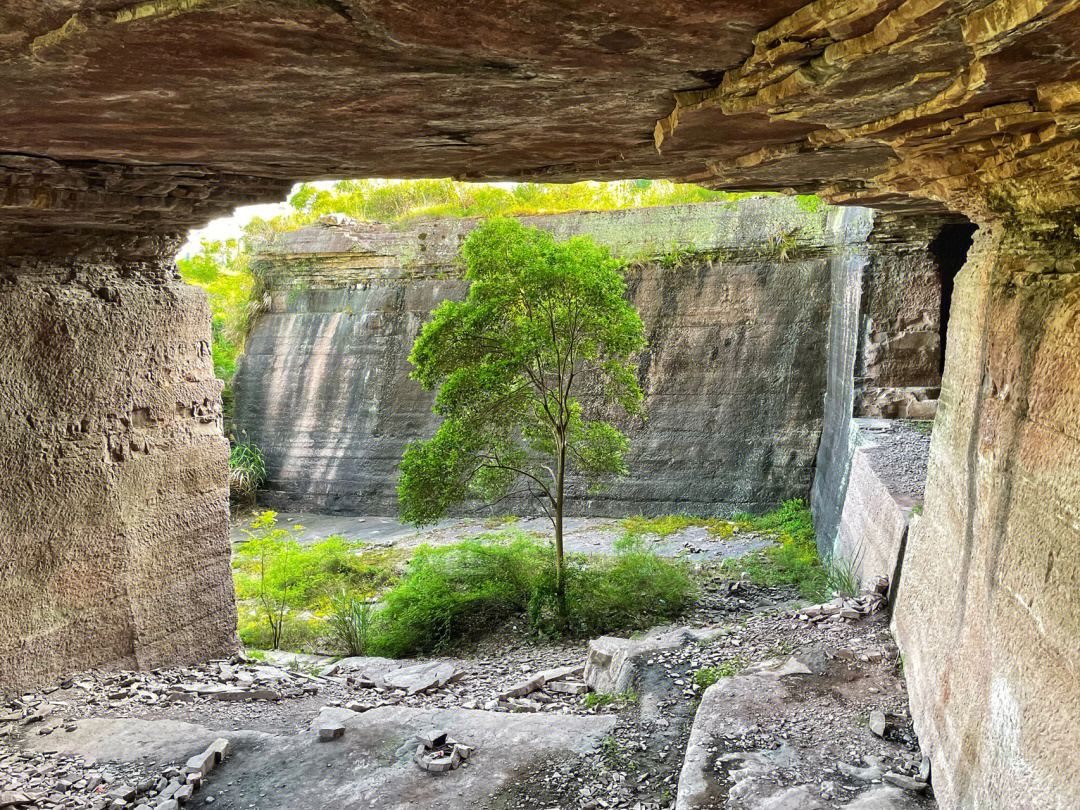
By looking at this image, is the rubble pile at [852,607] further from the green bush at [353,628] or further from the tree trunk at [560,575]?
the green bush at [353,628]

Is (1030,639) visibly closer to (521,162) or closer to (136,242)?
(521,162)

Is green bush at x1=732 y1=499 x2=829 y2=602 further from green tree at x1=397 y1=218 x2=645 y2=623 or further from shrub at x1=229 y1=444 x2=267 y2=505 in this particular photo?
shrub at x1=229 y1=444 x2=267 y2=505

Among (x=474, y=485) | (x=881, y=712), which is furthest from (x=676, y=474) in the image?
(x=881, y=712)

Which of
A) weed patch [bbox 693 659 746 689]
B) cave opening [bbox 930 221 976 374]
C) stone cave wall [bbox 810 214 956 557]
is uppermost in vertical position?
cave opening [bbox 930 221 976 374]

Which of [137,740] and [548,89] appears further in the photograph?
[137,740]

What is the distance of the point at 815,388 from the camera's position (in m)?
9.80

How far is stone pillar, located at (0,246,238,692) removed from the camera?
4574mm

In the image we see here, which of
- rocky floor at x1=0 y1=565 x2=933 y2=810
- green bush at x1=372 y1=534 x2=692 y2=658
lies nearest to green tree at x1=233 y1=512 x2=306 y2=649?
green bush at x1=372 y1=534 x2=692 y2=658

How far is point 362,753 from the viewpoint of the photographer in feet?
13.6

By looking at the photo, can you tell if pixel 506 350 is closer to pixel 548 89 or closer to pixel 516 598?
pixel 516 598

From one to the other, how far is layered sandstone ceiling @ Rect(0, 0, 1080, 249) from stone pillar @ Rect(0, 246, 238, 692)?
4.47 feet

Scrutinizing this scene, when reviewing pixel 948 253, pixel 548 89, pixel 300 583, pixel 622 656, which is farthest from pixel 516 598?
pixel 548 89

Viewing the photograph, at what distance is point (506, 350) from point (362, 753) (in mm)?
3491

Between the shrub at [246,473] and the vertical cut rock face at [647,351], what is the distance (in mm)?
→ 210
